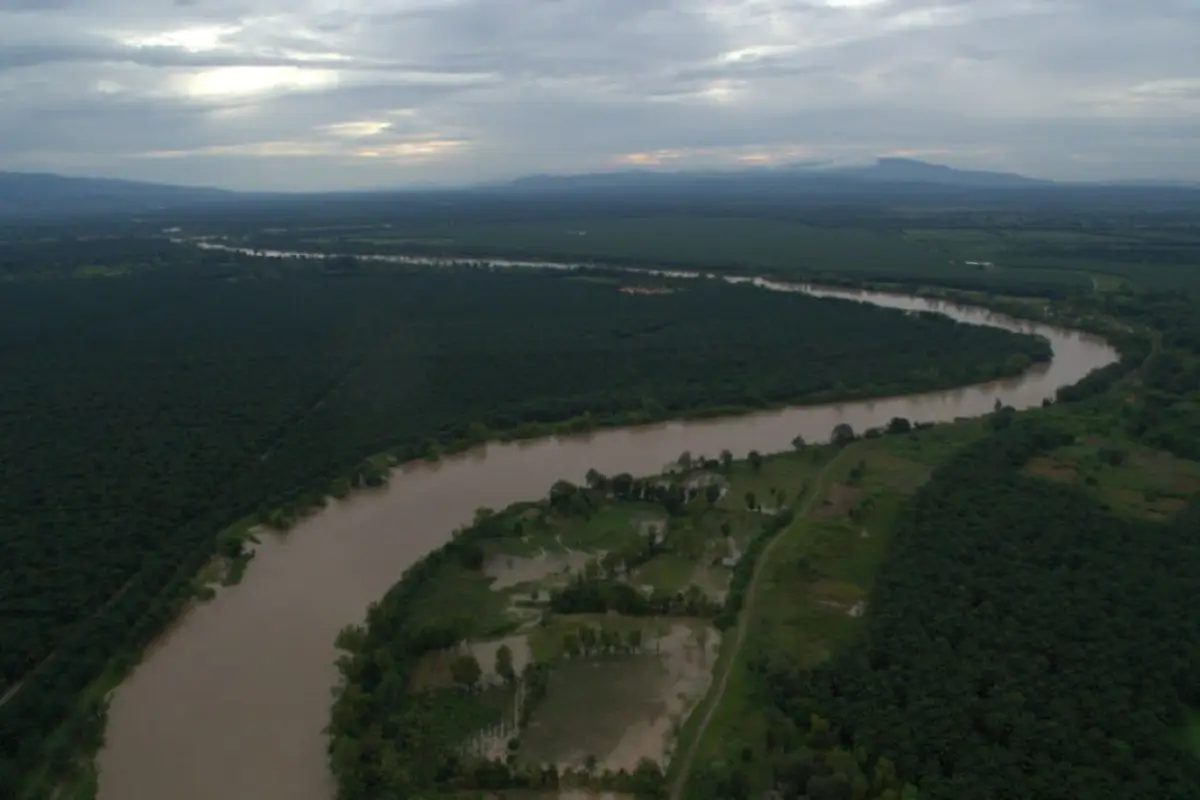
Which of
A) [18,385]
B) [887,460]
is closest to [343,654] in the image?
[887,460]

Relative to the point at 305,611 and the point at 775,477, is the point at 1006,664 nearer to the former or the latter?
the point at 775,477

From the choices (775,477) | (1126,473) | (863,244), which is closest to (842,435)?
(775,477)

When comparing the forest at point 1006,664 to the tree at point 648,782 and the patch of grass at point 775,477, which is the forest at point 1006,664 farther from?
the patch of grass at point 775,477

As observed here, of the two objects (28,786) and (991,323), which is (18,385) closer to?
(28,786)

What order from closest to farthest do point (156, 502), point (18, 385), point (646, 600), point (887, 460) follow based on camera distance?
point (646, 600) < point (156, 502) < point (887, 460) < point (18, 385)

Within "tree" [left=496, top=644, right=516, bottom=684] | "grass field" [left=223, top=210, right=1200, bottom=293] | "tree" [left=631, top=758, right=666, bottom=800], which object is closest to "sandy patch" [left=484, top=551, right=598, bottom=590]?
"tree" [left=496, top=644, right=516, bottom=684]

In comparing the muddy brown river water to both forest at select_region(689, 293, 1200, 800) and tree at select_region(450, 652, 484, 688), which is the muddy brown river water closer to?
tree at select_region(450, 652, 484, 688)
